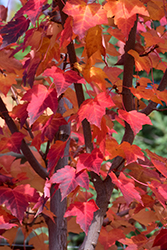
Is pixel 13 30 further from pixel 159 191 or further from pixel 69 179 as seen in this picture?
pixel 159 191

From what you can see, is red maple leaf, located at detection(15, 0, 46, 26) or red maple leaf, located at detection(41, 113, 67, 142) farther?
red maple leaf, located at detection(41, 113, 67, 142)

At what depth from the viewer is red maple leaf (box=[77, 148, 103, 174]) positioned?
Result: 1.58ft

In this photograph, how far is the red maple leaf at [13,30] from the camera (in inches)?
18.2

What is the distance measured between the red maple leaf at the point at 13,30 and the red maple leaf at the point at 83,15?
0.39 feet

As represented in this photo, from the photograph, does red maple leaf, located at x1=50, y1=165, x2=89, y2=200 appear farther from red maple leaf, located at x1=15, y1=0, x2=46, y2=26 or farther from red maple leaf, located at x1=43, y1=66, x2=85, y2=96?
red maple leaf, located at x1=15, y1=0, x2=46, y2=26

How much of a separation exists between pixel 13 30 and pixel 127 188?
0.38 metres

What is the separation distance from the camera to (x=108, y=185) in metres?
0.60

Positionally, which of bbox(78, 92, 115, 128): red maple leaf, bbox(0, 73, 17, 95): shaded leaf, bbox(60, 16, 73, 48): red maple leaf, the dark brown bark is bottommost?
the dark brown bark

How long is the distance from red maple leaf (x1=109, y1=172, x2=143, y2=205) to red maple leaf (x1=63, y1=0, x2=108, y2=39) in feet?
0.92

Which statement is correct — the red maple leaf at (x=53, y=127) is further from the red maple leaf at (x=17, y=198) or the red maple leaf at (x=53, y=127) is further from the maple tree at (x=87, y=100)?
the red maple leaf at (x=17, y=198)

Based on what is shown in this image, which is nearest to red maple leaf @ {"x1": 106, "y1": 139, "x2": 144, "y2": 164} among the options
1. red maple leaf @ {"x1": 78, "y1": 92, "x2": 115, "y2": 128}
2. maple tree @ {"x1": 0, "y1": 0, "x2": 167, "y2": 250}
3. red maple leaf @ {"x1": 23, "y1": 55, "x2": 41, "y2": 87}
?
maple tree @ {"x1": 0, "y1": 0, "x2": 167, "y2": 250}

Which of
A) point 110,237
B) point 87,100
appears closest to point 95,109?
point 87,100

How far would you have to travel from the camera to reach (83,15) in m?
0.40

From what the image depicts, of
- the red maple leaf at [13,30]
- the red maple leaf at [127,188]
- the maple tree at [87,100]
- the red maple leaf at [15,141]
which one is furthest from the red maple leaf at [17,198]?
the red maple leaf at [13,30]
